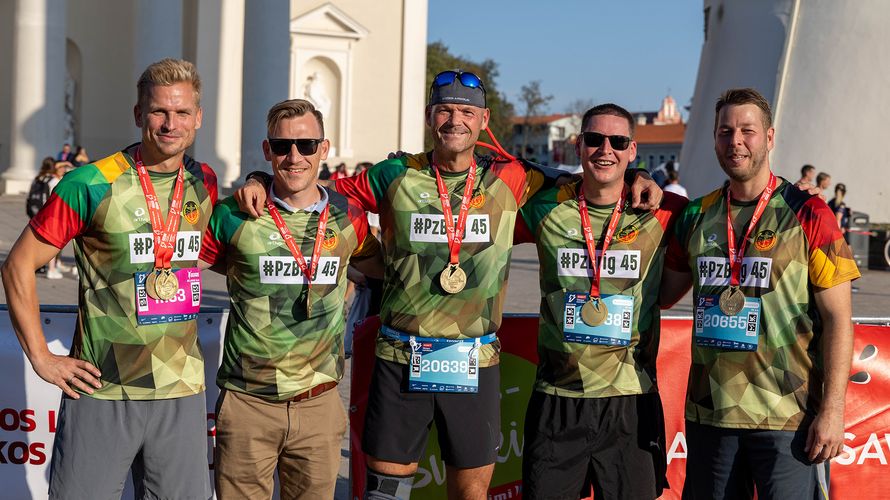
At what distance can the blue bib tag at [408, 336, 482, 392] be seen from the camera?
434 centimetres

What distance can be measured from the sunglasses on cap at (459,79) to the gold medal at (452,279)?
2.54 ft

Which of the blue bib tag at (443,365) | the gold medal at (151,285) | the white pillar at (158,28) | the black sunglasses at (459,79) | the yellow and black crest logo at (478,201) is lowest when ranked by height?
the blue bib tag at (443,365)

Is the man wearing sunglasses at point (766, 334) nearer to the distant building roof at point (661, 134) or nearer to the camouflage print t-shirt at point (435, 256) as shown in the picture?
the camouflage print t-shirt at point (435, 256)

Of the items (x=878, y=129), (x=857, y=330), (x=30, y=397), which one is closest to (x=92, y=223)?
(x=30, y=397)

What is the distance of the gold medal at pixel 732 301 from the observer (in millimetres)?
4086

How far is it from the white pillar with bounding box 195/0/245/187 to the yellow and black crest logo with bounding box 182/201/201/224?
109 ft

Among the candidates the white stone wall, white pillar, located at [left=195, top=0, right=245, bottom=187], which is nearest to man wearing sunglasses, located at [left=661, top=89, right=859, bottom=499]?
the white stone wall

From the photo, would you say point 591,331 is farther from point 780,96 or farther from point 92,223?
point 780,96

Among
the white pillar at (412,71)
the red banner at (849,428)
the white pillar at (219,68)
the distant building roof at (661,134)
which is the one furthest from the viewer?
the distant building roof at (661,134)

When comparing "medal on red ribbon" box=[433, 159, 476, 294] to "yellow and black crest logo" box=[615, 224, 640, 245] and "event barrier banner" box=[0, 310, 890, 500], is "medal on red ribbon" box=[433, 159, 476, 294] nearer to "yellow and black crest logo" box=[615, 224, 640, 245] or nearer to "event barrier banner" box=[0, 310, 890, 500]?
"yellow and black crest logo" box=[615, 224, 640, 245]

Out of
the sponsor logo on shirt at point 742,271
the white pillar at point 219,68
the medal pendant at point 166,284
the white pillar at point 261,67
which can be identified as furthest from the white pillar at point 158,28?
the sponsor logo on shirt at point 742,271

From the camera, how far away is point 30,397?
17.3ft

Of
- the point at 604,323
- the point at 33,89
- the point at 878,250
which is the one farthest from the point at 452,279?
the point at 33,89

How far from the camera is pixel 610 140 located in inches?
172
